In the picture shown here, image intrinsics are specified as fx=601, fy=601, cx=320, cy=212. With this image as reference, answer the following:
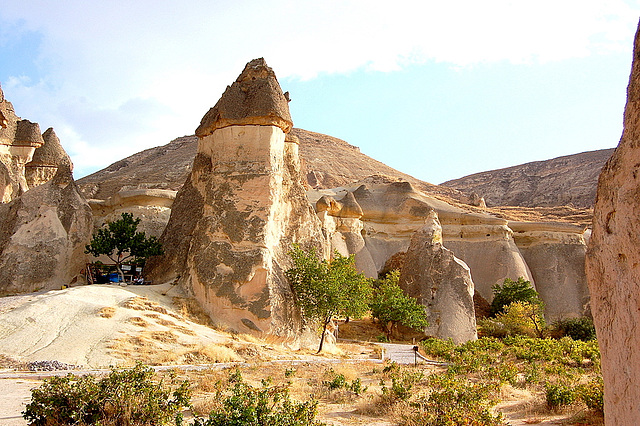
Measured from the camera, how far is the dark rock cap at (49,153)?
2758cm

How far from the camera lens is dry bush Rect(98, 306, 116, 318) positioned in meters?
14.5

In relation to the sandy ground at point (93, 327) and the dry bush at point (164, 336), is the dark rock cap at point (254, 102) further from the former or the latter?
the dry bush at point (164, 336)

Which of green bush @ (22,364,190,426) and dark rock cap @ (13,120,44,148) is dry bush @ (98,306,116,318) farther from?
dark rock cap @ (13,120,44,148)

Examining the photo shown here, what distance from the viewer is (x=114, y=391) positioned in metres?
6.04

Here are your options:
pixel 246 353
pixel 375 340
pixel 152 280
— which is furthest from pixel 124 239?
pixel 375 340

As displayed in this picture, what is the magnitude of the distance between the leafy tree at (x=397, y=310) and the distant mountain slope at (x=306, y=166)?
30076mm

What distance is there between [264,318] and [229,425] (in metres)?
11.4

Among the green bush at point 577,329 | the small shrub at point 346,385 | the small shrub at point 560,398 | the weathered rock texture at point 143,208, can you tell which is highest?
the weathered rock texture at point 143,208

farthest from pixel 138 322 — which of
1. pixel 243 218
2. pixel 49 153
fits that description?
pixel 49 153

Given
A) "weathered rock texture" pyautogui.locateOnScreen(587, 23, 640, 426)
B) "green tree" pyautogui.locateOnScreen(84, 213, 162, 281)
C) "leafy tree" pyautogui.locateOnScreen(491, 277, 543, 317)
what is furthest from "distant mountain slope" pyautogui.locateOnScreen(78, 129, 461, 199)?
"weathered rock texture" pyautogui.locateOnScreen(587, 23, 640, 426)

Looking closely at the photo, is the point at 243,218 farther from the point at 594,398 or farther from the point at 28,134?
the point at 28,134

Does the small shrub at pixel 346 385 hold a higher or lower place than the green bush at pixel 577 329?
higher

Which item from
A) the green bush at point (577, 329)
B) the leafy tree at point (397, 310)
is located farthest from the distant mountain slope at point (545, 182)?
the leafy tree at point (397, 310)

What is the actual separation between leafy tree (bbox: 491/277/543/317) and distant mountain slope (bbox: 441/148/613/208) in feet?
148
